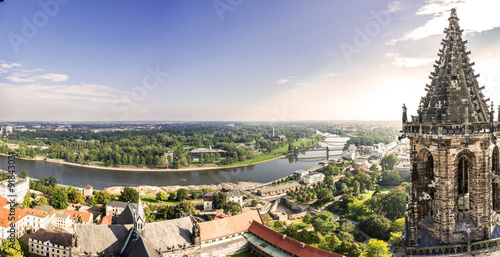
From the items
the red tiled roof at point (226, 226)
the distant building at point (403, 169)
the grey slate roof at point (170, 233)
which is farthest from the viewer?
the distant building at point (403, 169)

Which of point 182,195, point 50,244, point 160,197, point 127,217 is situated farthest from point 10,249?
point 182,195

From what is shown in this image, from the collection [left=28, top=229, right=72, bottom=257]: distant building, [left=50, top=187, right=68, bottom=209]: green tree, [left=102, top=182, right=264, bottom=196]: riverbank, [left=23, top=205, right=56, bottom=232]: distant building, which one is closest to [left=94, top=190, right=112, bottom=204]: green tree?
[left=50, top=187, right=68, bottom=209]: green tree

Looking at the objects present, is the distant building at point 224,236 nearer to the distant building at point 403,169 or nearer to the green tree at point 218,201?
the green tree at point 218,201

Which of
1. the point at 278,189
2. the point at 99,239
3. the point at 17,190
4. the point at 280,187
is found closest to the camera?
the point at 99,239

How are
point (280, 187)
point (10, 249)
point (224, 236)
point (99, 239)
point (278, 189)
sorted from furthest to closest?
point (280, 187) → point (278, 189) → point (224, 236) → point (10, 249) → point (99, 239)

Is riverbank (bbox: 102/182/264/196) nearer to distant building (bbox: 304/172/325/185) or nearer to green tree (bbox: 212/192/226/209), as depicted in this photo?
distant building (bbox: 304/172/325/185)

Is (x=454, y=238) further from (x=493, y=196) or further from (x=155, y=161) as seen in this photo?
(x=155, y=161)

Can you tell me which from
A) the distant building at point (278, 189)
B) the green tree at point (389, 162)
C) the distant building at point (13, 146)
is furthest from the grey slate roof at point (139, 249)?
the distant building at point (13, 146)

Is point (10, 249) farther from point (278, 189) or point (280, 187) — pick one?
point (280, 187)
